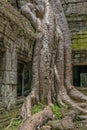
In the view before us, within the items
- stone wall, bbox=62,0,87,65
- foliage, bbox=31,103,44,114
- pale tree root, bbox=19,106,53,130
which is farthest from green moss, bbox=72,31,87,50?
pale tree root, bbox=19,106,53,130

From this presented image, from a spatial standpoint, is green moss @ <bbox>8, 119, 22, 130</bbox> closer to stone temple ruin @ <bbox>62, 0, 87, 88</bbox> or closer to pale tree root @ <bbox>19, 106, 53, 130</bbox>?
pale tree root @ <bbox>19, 106, 53, 130</bbox>

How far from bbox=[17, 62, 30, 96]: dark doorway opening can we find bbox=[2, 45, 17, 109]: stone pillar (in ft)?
3.39

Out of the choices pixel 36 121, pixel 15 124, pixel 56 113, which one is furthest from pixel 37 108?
pixel 36 121

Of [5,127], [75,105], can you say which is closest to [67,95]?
[75,105]

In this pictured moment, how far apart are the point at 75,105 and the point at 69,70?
5.08 ft

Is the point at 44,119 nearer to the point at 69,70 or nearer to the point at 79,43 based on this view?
the point at 69,70

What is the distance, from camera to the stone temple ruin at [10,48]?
17.9ft

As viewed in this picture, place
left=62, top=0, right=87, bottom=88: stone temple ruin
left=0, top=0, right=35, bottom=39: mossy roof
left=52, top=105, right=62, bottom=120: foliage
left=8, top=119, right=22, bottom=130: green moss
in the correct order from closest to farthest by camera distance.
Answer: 1. left=8, top=119, right=22, bottom=130: green moss
2. left=0, top=0, right=35, bottom=39: mossy roof
3. left=52, top=105, right=62, bottom=120: foliage
4. left=62, top=0, right=87, bottom=88: stone temple ruin

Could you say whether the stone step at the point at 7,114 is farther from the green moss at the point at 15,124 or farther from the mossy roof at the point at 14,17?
the mossy roof at the point at 14,17

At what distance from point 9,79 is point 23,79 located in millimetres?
1422

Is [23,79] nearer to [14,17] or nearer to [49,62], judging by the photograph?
[49,62]

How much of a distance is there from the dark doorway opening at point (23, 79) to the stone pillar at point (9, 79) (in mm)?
1035

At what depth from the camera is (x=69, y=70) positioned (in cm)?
864

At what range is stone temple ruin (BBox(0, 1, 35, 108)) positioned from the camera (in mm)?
5461
